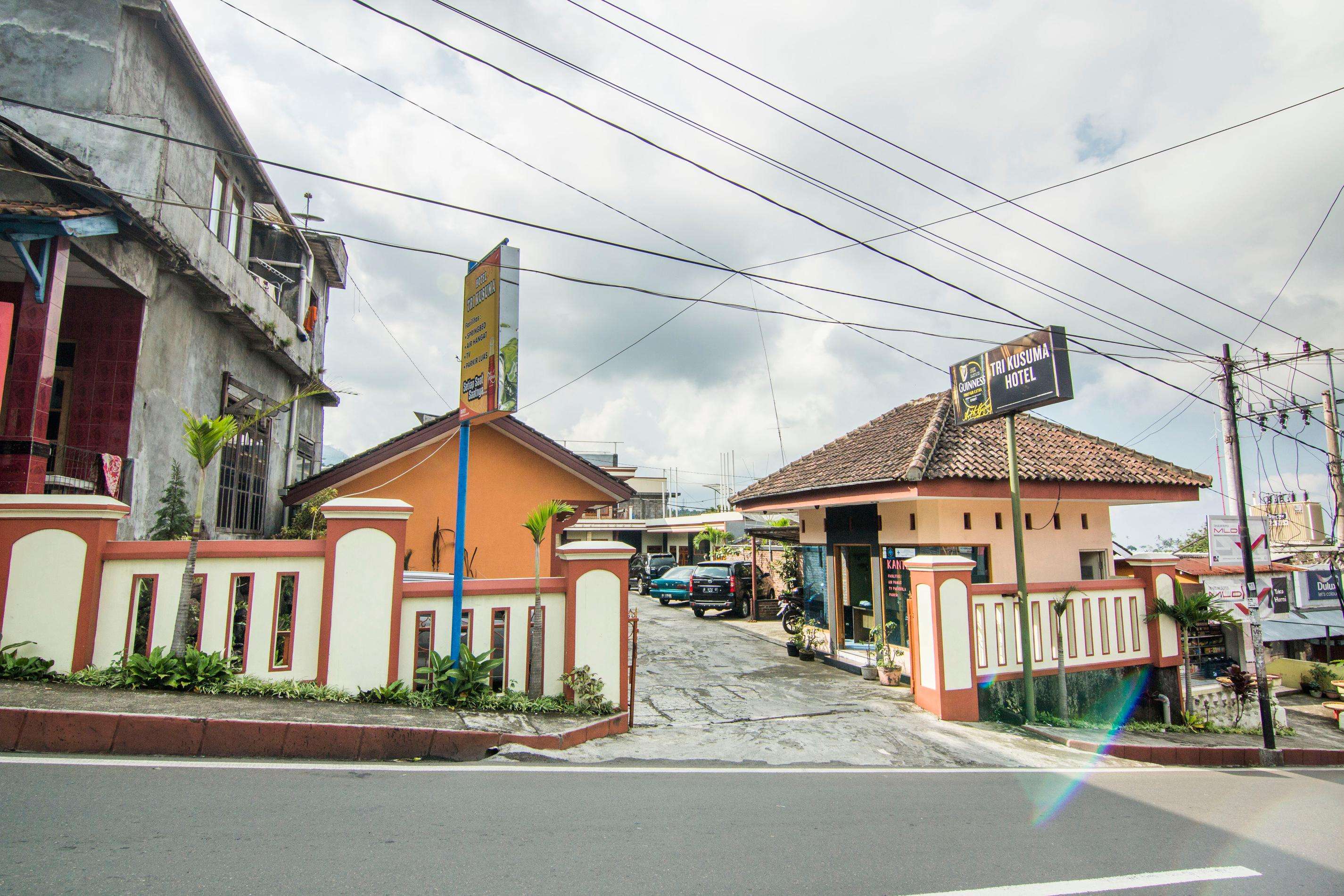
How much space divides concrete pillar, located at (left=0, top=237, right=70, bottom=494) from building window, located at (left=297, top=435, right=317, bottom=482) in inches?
302

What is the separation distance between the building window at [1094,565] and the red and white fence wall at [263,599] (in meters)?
10.5

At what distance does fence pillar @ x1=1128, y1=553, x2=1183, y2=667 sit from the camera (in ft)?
36.5

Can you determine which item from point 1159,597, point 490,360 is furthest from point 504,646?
point 1159,597

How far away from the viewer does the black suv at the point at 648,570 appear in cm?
3086

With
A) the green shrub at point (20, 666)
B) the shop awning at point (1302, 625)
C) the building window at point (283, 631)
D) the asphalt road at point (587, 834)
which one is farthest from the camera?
the shop awning at point (1302, 625)

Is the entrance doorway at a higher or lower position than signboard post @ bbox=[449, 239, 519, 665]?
lower

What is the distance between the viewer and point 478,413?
22.1 ft

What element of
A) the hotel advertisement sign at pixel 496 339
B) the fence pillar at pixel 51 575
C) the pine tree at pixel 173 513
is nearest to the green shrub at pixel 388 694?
the fence pillar at pixel 51 575

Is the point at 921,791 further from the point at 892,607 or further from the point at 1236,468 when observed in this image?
the point at 1236,468

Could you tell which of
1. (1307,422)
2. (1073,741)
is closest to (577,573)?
(1073,741)

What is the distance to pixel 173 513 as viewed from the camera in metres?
9.03

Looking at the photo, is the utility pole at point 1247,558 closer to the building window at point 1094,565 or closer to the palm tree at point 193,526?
the building window at point 1094,565

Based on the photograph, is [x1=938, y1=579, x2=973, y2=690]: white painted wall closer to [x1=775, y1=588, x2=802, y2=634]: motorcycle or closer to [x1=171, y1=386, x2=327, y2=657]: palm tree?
[x1=775, y1=588, x2=802, y2=634]: motorcycle

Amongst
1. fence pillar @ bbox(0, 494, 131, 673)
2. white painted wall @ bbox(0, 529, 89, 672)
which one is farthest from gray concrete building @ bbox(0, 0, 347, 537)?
white painted wall @ bbox(0, 529, 89, 672)
